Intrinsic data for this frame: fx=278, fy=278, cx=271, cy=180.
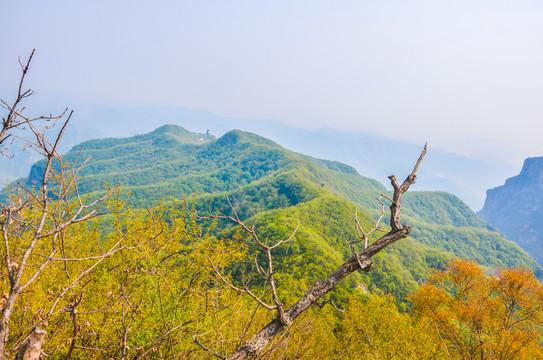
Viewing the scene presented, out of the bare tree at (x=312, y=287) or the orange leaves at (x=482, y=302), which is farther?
the orange leaves at (x=482, y=302)

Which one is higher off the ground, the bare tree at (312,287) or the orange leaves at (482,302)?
the bare tree at (312,287)

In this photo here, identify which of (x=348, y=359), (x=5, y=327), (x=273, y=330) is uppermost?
(x=5, y=327)

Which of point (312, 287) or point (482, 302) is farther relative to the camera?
point (482, 302)

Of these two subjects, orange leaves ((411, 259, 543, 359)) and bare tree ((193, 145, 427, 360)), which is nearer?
bare tree ((193, 145, 427, 360))

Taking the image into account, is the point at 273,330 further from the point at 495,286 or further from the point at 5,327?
the point at 495,286

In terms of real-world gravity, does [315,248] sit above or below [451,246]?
above

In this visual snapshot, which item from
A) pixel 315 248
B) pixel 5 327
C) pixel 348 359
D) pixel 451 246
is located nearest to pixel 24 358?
pixel 5 327

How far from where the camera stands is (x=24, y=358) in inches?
104

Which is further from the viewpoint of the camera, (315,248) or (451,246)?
(451,246)

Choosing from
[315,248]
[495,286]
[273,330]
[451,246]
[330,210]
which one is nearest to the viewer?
[273,330]

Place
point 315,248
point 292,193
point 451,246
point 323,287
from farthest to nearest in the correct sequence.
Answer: point 451,246 < point 292,193 < point 315,248 < point 323,287

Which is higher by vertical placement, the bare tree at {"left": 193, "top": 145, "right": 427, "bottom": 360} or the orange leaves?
the bare tree at {"left": 193, "top": 145, "right": 427, "bottom": 360}

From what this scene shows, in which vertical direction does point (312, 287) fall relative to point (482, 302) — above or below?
above

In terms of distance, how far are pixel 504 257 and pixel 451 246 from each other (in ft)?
93.6
